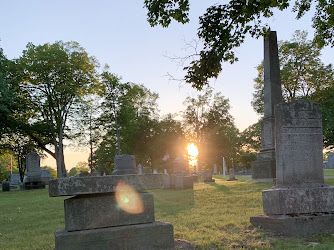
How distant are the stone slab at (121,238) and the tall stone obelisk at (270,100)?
450 inches

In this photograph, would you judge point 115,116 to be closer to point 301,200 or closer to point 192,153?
point 192,153

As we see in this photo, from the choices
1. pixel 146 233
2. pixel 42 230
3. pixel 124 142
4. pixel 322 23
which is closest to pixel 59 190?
pixel 146 233

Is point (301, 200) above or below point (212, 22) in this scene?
below

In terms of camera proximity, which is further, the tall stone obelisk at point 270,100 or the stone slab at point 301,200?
the tall stone obelisk at point 270,100

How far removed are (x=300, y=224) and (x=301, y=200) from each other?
17.5 inches

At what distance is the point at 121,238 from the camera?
Result: 4633mm

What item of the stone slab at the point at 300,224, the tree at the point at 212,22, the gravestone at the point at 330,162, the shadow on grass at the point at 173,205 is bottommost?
the gravestone at the point at 330,162

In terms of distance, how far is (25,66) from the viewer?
116 feet

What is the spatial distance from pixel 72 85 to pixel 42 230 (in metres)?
30.6

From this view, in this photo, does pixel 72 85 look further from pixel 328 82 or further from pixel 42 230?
pixel 42 230

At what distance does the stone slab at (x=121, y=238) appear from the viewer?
4453 mm

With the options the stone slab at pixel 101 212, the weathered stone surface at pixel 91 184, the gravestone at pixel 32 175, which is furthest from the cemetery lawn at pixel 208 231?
the gravestone at pixel 32 175

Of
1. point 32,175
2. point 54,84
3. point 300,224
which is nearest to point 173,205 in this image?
point 300,224

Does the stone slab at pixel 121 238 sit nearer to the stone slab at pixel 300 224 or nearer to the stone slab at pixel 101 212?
the stone slab at pixel 101 212
